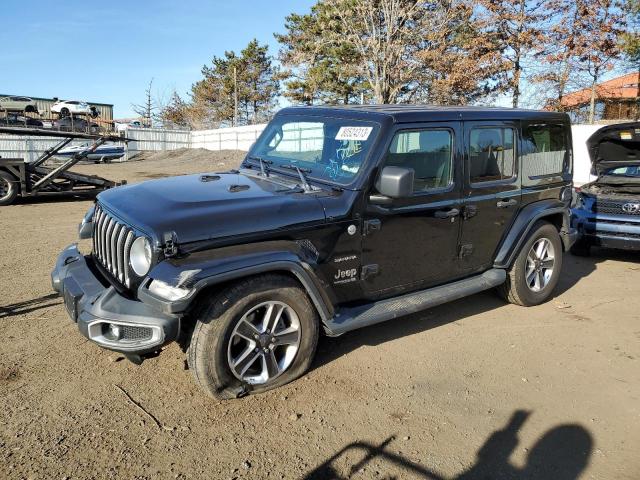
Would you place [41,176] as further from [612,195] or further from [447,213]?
[612,195]

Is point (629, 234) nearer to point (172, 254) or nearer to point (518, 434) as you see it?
point (518, 434)

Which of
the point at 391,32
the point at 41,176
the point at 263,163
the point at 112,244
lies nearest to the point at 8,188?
the point at 41,176

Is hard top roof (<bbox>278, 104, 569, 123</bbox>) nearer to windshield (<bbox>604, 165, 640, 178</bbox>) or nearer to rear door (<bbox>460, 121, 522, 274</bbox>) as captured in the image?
rear door (<bbox>460, 121, 522, 274</bbox>)

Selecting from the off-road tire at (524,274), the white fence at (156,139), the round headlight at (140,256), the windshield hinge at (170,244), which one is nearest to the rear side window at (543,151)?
the off-road tire at (524,274)

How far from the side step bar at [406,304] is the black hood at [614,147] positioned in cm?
407

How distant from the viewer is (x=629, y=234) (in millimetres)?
6941

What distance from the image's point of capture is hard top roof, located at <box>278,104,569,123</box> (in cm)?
404

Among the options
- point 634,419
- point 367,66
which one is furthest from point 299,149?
point 367,66

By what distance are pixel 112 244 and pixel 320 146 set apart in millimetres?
1788

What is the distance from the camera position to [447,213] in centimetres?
428

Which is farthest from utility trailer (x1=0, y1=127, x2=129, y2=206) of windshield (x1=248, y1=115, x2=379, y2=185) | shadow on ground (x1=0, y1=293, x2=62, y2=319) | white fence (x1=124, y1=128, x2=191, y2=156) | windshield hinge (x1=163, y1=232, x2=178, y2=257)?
white fence (x1=124, y1=128, x2=191, y2=156)

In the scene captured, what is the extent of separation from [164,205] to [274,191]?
31.1 inches

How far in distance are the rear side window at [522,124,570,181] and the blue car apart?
155 centimetres

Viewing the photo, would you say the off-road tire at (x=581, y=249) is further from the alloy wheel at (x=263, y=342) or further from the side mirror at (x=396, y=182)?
the alloy wheel at (x=263, y=342)
